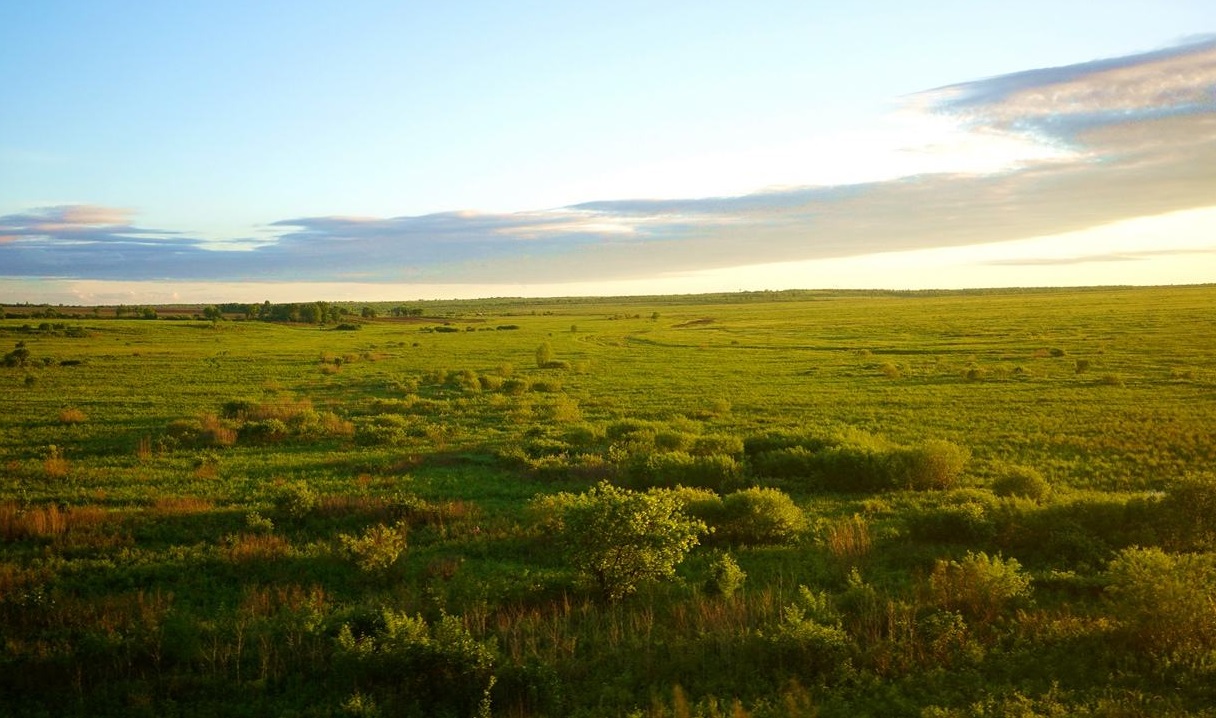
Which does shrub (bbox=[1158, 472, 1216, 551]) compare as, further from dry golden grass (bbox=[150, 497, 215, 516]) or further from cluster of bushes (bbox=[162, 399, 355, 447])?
cluster of bushes (bbox=[162, 399, 355, 447])

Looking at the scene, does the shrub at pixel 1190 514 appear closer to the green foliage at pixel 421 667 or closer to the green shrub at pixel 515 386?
the green foliage at pixel 421 667

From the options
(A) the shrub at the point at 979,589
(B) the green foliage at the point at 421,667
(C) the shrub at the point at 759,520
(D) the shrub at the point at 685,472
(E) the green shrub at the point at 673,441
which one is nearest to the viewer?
(B) the green foliage at the point at 421,667

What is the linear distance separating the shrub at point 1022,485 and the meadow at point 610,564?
76 millimetres

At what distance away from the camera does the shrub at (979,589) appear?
979 cm

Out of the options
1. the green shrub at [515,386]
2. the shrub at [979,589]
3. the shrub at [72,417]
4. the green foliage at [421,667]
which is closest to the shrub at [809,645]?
the shrub at [979,589]

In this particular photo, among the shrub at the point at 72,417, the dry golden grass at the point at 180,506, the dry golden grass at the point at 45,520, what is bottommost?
the dry golden grass at the point at 180,506

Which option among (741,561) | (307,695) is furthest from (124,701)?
(741,561)

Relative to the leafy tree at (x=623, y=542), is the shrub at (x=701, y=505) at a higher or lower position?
lower

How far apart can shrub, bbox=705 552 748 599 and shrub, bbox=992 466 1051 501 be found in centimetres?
825

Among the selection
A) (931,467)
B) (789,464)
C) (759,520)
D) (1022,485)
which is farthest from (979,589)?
(789,464)

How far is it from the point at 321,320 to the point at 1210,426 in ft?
411

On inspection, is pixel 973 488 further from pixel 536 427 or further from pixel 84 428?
pixel 84 428

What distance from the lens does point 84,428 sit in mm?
26750

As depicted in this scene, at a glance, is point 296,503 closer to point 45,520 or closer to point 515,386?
point 45,520
